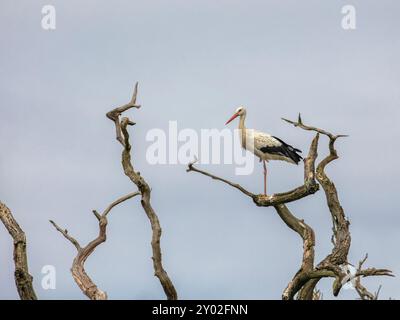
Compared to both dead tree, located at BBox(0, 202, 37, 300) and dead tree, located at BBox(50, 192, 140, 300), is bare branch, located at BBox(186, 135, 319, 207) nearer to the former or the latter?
dead tree, located at BBox(50, 192, 140, 300)

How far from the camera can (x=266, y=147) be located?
31297 millimetres

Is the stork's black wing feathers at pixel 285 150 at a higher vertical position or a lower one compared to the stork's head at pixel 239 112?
lower

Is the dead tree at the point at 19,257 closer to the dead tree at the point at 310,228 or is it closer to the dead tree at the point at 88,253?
the dead tree at the point at 88,253

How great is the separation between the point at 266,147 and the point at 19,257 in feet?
29.0

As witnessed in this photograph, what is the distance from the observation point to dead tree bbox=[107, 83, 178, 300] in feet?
79.2

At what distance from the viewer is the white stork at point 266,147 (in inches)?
1211

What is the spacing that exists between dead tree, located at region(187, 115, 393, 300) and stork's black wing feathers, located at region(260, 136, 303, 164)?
383cm

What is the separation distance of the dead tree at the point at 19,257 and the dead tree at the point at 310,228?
3.74 m

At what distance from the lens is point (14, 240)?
24.8 m

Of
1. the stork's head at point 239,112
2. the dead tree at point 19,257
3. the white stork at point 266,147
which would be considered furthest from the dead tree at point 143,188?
the stork's head at point 239,112

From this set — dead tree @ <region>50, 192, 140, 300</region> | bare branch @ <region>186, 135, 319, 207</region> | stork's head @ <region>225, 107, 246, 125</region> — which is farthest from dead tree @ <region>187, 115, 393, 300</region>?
stork's head @ <region>225, 107, 246, 125</region>
